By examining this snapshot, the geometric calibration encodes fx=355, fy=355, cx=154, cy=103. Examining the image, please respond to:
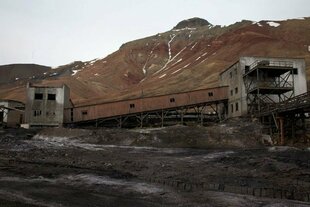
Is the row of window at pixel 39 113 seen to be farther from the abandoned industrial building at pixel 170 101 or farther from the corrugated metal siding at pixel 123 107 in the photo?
the corrugated metal siding at pixel 123 107

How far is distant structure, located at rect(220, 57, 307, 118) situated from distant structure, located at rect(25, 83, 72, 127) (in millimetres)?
22053

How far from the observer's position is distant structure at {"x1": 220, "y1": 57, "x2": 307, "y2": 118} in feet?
129

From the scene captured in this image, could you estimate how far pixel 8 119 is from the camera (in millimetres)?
55031

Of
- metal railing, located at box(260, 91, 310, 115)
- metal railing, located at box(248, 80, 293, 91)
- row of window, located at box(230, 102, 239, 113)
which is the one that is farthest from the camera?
row of window, located at box(230, 102, 239, 113)

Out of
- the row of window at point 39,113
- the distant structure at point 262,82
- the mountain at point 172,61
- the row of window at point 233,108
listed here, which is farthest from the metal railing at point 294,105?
the mountain at point 172,61

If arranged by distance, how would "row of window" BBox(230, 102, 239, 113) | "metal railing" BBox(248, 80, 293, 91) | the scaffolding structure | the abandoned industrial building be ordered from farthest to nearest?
1. "row of window" BBox(230, 102, 239, 113)
2. the abandoned industrial building
3. "metal railing" BBox(248, 80, 293, 91)
4. the scaffolding structure

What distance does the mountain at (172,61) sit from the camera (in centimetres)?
9206

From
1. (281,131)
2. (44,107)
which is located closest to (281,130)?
(281,131)

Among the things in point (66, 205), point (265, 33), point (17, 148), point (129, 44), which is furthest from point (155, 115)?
point (129, 44)

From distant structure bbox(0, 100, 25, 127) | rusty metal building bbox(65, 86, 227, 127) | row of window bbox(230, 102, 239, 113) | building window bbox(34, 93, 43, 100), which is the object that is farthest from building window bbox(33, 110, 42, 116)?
row of window bbox(230, 102, 239, 113)

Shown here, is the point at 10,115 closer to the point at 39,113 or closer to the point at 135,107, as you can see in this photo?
the point at 39,113

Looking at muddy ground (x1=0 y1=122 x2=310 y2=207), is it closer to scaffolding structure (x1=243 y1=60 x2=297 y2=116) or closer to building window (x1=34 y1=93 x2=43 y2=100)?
scaffolding structure (x1=243 y1=60 x2=297 y2=116)

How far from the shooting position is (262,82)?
1581 inches

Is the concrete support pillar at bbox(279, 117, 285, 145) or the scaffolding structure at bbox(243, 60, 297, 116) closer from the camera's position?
the concrete support pillar at bbox(279, 117, 285, 145)
